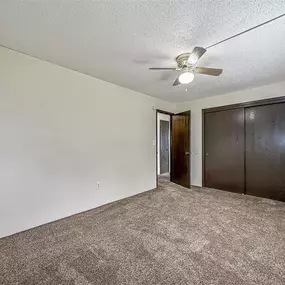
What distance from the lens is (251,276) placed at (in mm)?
1575

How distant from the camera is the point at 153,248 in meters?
1.99

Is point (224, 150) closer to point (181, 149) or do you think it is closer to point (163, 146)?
point (181, 149)

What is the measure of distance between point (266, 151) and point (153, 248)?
3.18 m

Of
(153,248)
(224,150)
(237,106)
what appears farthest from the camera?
(224,150)

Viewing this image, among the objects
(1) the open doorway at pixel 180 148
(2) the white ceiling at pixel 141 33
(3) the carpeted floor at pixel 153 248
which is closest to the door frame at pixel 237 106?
(1) the open doorway at pixel 180 148

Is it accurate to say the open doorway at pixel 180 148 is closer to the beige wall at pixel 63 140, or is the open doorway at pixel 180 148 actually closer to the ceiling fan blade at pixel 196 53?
the beige wall at pixel 63 140

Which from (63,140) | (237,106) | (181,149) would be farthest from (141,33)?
(181,149)

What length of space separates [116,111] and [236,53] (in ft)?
7.36

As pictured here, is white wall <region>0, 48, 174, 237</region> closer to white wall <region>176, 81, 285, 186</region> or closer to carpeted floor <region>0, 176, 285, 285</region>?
carpeted floor <region>0, 176, 285, 285</region>

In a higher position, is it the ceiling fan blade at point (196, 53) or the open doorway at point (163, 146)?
the ceiling fan blade at point (196, 53)

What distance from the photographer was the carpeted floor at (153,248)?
1578 mm

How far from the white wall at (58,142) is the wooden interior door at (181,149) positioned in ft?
4.78

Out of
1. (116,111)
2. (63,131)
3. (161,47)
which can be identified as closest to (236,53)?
(161,47)

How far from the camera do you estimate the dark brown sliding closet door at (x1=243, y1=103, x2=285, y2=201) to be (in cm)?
354
